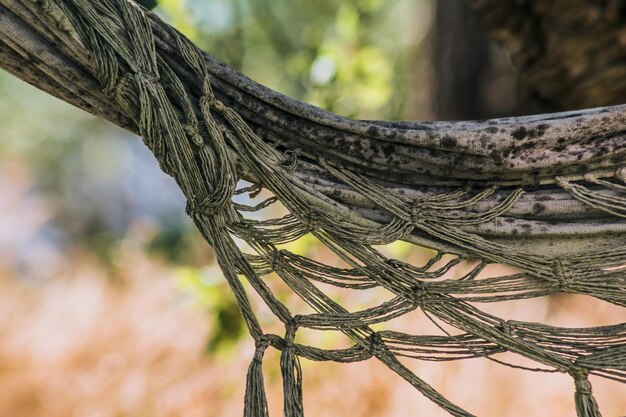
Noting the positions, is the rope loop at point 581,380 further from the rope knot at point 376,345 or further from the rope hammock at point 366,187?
the rope knot at point 376,345

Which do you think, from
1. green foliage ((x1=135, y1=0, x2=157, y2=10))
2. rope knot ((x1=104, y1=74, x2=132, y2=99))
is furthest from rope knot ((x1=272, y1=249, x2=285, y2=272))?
green foliage ((x1=135, y1=0, x2=157, y2=10))

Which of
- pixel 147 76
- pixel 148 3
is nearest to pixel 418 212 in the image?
pixel 147 76

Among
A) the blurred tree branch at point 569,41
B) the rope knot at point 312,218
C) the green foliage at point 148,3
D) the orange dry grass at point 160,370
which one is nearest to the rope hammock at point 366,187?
the rope knot at point 312,218

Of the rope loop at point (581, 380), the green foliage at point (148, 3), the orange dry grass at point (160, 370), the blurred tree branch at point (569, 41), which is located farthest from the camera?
the orange dry grass at point (160, 370)

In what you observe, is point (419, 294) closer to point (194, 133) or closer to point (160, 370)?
point (194, 133)

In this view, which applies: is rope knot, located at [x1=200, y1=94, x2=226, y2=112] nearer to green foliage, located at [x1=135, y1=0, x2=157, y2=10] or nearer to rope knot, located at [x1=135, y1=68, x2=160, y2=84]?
rope knot, located at [x1=135, y1=68, x2=160, y2=84]

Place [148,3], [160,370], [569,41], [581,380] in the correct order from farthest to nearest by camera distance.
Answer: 1. [160,370]
2. [569,41]
3. [148,3]
4. [581,380]

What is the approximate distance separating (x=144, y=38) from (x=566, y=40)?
0.86 m

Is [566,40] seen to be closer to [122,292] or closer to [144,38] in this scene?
[144,38]

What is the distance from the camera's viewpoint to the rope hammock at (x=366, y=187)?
0.68 m

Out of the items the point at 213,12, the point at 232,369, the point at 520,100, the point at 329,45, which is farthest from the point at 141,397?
the point at 520,100

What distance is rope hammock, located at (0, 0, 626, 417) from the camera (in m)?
0.68

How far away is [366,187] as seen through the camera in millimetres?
716

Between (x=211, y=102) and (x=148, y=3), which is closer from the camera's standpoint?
(x=211, y=102)
